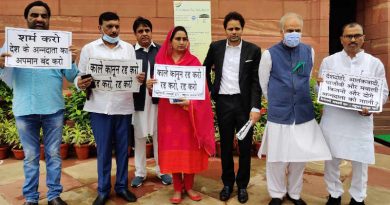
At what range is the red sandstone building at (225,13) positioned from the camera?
727 centimetres

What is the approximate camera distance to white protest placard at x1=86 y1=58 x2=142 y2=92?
3334 millimetres

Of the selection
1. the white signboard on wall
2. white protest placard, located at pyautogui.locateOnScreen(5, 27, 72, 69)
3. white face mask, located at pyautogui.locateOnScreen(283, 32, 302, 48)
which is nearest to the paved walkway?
white protest placard, located at pyautogui.locateOnScreen(5, 27, 72, 69)

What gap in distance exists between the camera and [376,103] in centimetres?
327

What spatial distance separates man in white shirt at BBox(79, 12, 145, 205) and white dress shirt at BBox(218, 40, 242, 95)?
35.4 inches

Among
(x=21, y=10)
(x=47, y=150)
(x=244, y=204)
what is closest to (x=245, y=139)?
(x=244, y=204)

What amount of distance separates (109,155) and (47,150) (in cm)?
62

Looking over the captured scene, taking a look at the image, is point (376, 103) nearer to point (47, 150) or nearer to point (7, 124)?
point (47, 150)

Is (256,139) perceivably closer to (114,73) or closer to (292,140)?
(292,140)

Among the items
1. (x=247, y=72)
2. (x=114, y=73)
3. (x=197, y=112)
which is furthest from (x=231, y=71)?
(x=114, y=73)

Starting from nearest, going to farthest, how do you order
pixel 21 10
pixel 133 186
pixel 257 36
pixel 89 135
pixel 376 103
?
pixel 376 103 → pixel 133 186 → pixel 89 135 → pixel 21 10 → pixel 257 36

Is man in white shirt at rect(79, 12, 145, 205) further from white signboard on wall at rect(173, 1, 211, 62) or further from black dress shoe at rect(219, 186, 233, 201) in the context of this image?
white signboard on wall at rect(173, 1, 211, 62)

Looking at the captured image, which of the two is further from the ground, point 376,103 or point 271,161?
point 376,103

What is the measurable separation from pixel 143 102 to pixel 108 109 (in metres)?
0.65

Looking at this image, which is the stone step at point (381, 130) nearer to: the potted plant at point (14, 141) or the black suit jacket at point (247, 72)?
the black suit jacket at point (247, 72)
